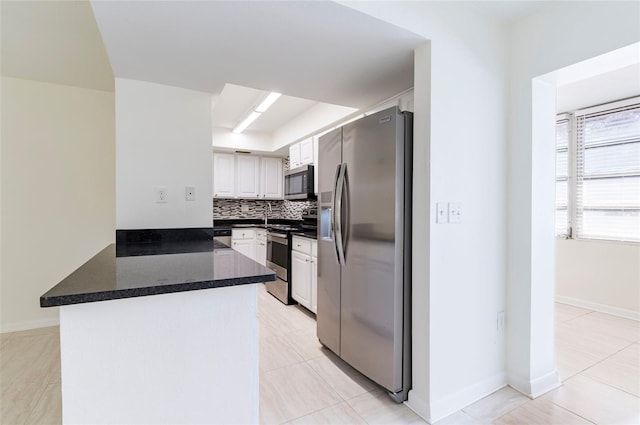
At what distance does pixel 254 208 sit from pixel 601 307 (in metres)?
4.91

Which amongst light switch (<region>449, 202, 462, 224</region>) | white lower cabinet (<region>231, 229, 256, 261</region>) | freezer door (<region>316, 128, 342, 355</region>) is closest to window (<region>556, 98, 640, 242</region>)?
light switch (<region>449, 202, 462, 224</region>)

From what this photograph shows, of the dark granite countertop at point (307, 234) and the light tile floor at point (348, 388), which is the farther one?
the dark granite countertop at point (307, 234)

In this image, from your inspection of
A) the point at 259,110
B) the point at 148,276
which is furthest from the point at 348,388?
the point at 259,110

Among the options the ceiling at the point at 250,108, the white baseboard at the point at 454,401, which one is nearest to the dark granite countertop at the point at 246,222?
the ceiling at the point at 250,108

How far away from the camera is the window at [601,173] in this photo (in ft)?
10.4

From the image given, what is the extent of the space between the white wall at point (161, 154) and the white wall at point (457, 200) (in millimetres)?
1650

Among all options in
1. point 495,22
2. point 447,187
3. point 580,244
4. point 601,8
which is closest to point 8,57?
point 447,187

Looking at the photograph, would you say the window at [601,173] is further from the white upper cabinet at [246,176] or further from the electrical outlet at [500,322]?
the white upper cabinet at [246,176]

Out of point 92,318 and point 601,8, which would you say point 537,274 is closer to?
point 601,8

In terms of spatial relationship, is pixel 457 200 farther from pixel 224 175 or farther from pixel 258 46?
pixel 224 175

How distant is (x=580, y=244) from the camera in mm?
3576

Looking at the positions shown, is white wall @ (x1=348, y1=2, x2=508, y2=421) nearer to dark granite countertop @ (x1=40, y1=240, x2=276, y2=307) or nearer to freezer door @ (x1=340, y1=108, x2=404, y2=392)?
freezer door @ (x1=340, y1=108, x2=404, y2=392)

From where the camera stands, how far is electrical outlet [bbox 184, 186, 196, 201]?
2.48 metres

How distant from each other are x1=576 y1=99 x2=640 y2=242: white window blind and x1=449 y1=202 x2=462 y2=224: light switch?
8.87 ft
